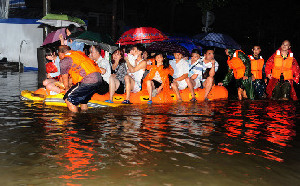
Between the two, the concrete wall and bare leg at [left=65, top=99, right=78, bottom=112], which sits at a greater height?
the concrete wall

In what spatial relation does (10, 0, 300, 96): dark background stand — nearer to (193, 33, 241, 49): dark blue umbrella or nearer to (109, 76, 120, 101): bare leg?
(193, 33, 241, 49): dark blue umbrella

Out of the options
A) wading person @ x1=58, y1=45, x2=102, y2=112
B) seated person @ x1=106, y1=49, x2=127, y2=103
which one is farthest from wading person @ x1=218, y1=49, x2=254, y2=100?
wading person @ x1=58, y1=45, x2=102, y2=112

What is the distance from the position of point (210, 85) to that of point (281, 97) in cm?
257

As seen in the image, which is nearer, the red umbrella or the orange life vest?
the orange life vest

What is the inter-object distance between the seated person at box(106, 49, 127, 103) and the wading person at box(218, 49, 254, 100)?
3.36 m

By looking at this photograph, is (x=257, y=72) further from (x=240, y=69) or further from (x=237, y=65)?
(x=237, y=65)

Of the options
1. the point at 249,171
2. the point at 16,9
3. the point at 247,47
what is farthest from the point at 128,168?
the point at 16,9

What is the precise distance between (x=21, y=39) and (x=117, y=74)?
16717 millimetres

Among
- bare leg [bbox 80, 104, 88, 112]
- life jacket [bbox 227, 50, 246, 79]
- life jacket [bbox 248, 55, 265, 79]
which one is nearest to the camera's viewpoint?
bare leg [bbox 80, 104, 88, 112]

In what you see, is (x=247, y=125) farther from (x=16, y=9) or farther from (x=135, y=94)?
(x=16, y=9)

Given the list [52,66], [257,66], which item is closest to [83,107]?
[52,66]

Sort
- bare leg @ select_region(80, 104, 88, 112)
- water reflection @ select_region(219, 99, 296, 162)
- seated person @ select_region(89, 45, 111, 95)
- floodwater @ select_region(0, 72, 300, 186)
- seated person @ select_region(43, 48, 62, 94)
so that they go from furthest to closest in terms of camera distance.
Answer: seated person @ select_region(43, 48, 62, 94), seated person @ select_region(89, 45, 111, 95), bare leg @ select_region(80, 104, 88, 112), water reflection @ select_region(219, 99, 296, 162), floodwater @ select_region(0, 72, 300, 186)

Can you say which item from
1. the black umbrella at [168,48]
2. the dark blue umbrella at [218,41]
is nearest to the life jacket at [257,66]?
the dark blue umbrella at [218,41]

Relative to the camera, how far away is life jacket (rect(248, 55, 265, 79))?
1390cm
